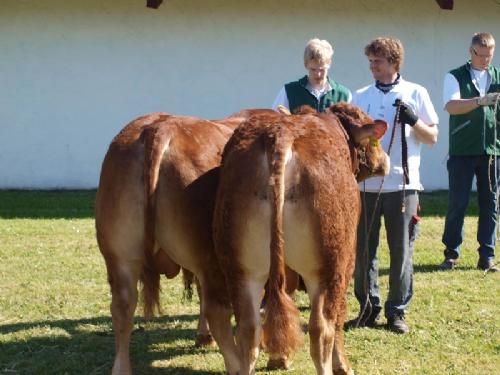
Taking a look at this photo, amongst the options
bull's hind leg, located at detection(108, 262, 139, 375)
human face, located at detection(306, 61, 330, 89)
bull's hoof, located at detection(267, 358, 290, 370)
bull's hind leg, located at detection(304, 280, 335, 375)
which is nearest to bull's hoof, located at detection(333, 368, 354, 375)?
bull's hoof, located at detection(267, 358, 290, 370)

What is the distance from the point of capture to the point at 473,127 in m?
8.10

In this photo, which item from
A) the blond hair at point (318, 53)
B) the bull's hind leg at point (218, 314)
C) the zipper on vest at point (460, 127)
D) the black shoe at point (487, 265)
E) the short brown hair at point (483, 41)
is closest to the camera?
the bull's hind leg at point (218, 314)

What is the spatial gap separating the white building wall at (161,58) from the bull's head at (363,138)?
Result: 364 inches

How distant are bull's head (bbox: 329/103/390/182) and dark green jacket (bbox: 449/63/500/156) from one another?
307 centimetres

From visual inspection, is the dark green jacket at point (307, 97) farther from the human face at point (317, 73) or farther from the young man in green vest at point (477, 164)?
the young man in green vest at point (477, 164)

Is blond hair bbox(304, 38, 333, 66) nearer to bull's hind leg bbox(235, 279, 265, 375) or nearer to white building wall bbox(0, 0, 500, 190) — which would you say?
bull's hind leg bbox(235, 279, 265, 375)

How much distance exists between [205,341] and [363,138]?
201 centimetres

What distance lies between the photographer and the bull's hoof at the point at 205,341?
18.8 feet

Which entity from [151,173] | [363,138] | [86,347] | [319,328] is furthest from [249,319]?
[86,347]

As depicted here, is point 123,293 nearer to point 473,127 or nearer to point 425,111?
point 425,111

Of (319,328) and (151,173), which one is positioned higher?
(151,173)

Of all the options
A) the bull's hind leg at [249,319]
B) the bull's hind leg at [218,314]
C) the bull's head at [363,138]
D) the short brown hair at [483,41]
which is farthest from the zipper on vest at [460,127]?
the bull's hind leg at [249,319]

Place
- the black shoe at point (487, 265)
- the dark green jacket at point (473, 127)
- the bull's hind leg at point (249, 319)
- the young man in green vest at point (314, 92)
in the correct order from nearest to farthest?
the bull's hind leg at point (249, 319) < the young man in green vest at point (314, 92) < the dark green jacket at point (473, 127) < the black shoe at point (487, 265)

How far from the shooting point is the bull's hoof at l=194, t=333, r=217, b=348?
5719mm
